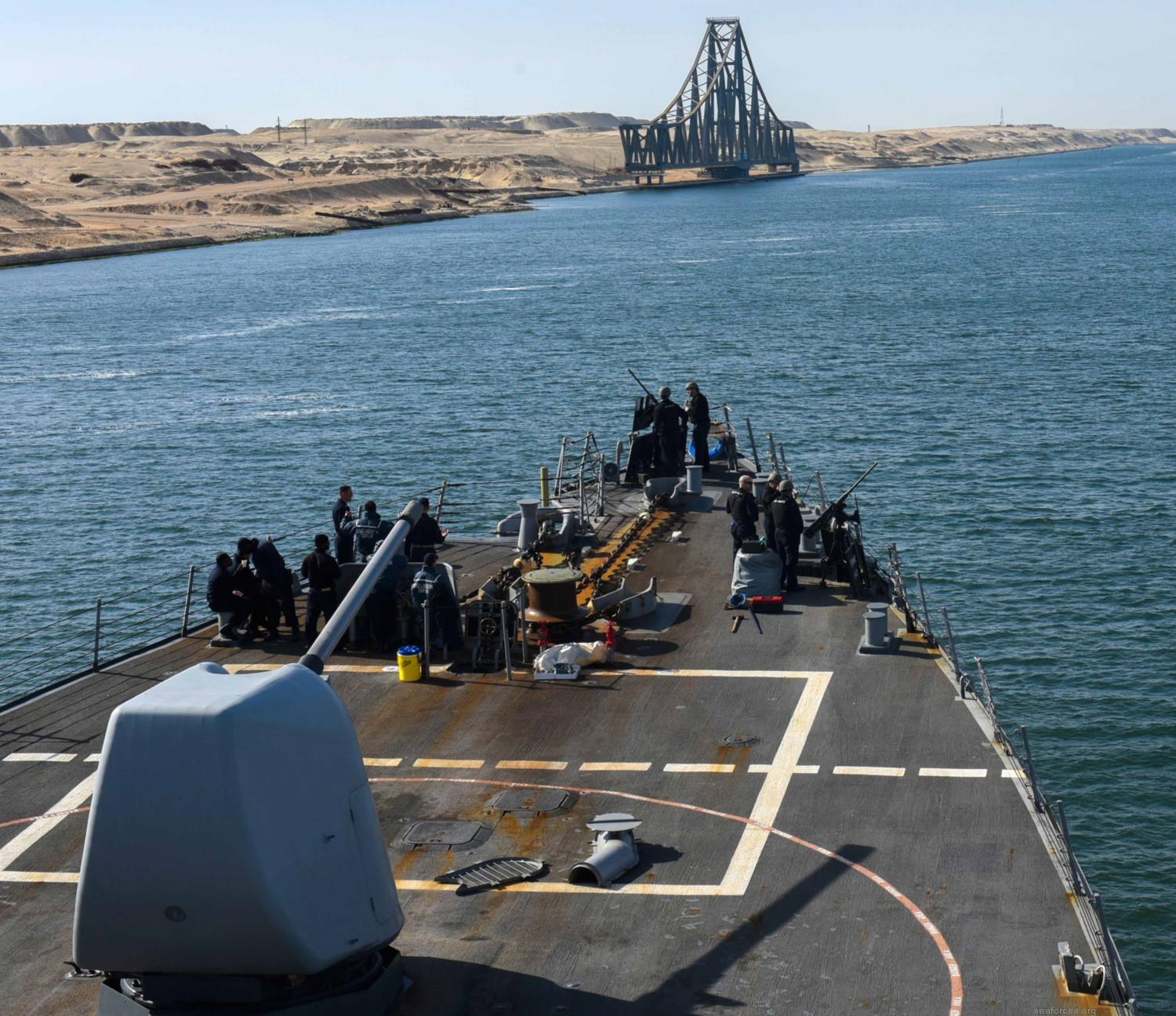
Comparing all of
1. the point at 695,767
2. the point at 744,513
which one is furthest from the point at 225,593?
the point at 744,513

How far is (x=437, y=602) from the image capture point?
20.9 meters

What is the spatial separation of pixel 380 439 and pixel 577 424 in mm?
8511

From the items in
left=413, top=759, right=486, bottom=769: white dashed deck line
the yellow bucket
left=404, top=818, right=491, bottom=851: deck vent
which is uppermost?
the yellow bucket

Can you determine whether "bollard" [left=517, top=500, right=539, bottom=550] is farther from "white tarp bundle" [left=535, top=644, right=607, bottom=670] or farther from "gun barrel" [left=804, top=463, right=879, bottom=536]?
"white tarp bundle" [left=535, top=644, right=607, bottom=670]

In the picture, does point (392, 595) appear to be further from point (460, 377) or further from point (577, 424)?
point (460, 377)

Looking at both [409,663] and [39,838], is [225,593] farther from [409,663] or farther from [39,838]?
[39,838]

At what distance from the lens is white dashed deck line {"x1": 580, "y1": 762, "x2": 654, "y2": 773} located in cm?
1695

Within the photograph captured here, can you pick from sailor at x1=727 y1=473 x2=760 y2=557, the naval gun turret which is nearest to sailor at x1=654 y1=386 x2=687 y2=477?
sailor at x1=727 y1=473 x2=760 y2=557

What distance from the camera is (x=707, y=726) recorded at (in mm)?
18172

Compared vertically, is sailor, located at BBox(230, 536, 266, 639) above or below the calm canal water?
above

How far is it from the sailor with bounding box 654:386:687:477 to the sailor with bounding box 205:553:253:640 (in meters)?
11.5

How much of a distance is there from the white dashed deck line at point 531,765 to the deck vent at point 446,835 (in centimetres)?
155

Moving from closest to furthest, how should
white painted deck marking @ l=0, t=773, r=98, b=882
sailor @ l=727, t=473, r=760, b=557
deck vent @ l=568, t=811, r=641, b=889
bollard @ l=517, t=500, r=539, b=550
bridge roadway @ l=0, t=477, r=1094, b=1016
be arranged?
1. bridge roadway @ l=0, t=477, r=1094, b=1016
2. deck vent @ l=568, t=811, r=641, b=889
3. white painted deck marking @ l=0, t=773, r=98, b=882
4. sailor @ l=727, t=473, r=760, b=557
5. bollard @ l=517, t=500, r=539, b=550

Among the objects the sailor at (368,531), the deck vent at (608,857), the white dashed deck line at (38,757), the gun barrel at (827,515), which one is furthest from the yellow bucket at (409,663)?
the gun barrel at (827,515)
